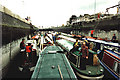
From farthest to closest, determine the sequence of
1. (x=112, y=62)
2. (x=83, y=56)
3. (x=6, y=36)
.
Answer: (x=6, y=36), (x=112, y=62), (x=83, y=56)

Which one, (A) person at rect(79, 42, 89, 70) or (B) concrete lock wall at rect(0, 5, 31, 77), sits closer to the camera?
(A) person at rect(79, 42, 89, 70)

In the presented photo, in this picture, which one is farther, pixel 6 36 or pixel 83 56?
pixel 6 36

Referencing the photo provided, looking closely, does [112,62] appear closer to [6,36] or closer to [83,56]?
[83,56]

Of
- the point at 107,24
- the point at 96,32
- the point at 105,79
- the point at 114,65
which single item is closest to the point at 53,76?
the point at 114,65

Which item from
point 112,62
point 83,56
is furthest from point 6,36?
point 112,62

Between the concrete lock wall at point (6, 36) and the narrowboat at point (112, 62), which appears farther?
the concrete lock wall at point (6, 36)

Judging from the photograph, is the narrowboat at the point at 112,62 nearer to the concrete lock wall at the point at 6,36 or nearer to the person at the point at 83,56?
the person at the point at 83,56

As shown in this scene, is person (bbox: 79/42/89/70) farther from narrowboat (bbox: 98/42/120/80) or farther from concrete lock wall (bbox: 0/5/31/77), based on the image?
concrete lock wall (bbox: 0/5/31/77)

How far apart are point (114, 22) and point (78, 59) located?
15.0 metres

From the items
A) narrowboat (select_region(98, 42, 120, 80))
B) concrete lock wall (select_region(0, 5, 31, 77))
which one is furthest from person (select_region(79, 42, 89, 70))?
concrete lock wall (select_region(0, 5, 31, 77))

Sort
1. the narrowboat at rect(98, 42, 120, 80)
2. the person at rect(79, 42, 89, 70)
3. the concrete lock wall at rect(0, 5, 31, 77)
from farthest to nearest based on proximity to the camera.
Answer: the concrete lock wall at rect(0, 5, 31, 77), the person at rect(79, 42, 89, 70), the narrowboat at rect(98, 42, 120, 80)

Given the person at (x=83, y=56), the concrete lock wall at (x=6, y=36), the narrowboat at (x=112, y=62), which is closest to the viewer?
the narrowboat at (x=112, y=62)

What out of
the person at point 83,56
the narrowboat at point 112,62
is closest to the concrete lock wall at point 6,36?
the person at point 83,56

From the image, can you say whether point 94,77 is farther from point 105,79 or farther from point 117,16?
point 117,16
